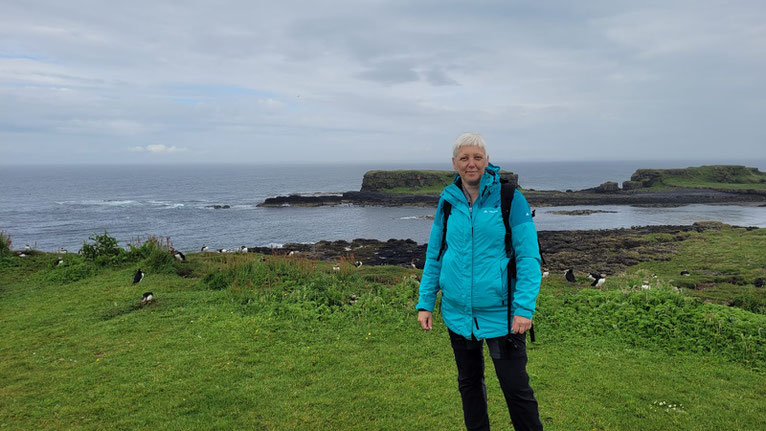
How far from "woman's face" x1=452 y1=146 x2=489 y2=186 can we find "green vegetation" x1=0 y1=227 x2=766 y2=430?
3276mm

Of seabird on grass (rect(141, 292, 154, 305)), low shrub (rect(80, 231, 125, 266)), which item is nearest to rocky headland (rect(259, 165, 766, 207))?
low shrub (rect(80, 231, 125, 266))

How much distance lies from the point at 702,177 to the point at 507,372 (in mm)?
116310

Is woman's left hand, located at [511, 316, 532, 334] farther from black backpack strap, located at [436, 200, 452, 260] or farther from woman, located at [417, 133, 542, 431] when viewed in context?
black backpack strap, located at [436, 200, 452, 260]

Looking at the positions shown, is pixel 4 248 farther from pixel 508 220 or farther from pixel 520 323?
pixel 520 323

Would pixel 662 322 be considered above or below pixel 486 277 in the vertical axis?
below

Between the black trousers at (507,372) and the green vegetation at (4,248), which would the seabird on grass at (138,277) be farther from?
the black trousers at (507,372)

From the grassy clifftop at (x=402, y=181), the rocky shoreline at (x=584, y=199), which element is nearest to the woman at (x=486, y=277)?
the rocky shoreline at (x=584, y=199)

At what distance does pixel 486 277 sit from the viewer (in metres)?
3.71

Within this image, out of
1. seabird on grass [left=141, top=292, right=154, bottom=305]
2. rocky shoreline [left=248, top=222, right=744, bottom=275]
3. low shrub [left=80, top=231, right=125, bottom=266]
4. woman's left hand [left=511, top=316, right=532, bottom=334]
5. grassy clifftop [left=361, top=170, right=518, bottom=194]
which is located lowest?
rocky shoreline [left=248, top=222, right=744, bottom=275]

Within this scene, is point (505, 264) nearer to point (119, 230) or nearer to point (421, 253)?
point (421, 253)

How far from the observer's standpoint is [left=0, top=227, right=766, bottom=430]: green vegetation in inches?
219

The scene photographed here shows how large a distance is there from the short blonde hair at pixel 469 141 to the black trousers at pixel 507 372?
1.73 m

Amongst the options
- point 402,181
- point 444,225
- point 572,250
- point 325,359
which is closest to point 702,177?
point 402,181

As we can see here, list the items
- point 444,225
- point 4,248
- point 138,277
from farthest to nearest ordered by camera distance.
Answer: point 4,248 < point 138,277 < point 444,225
